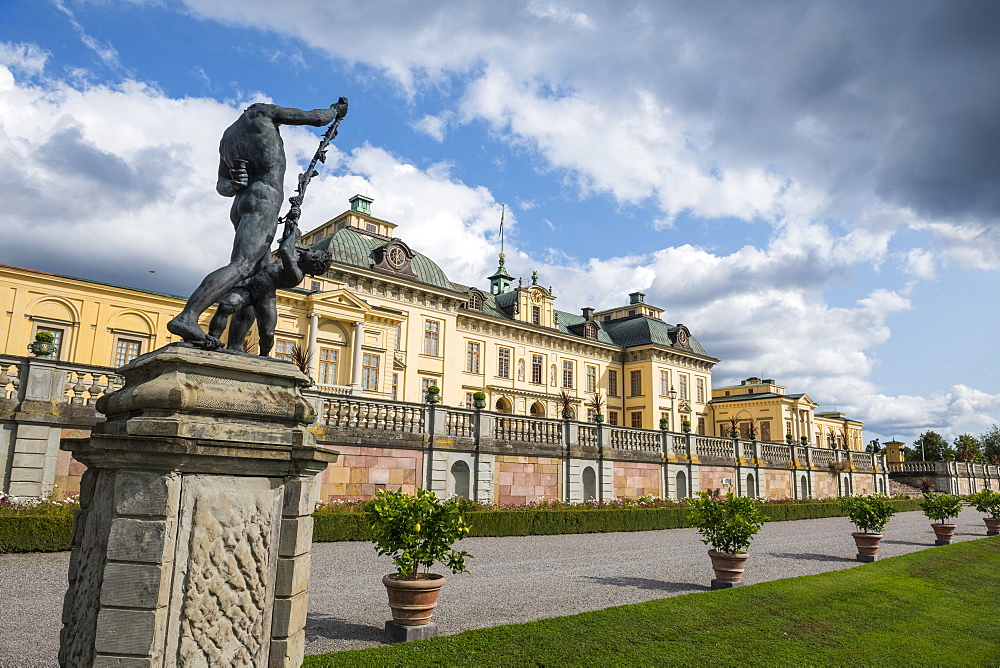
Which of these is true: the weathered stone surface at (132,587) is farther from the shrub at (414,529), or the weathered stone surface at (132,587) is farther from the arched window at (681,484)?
the arched window at (681,484)

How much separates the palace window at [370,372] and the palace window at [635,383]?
28.7 m

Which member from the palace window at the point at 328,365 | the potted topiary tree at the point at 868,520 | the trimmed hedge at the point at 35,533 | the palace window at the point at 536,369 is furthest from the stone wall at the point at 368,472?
the palace window at the point at 536,369

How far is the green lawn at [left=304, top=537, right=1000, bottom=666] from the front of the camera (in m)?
7.05

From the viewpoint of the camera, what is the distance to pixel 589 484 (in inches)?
1009

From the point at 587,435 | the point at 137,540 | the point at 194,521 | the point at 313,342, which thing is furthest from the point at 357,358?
the point at 137,540

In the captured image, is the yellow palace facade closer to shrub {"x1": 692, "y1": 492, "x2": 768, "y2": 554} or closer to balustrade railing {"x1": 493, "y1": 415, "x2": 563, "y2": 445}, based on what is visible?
balustrade railing {"x1": 493, "y1": 415, "x2": 563, "y2": 445}

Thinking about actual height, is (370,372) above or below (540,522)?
above

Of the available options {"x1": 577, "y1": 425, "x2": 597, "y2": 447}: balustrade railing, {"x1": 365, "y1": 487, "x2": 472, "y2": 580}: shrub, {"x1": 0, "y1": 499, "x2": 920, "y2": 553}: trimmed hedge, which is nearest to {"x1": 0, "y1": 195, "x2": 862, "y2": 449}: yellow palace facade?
{"x1": 577, "y1": 425, "x2": 597, "y2": 447}: balustrade railing

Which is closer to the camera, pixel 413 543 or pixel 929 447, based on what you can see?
pixel 413 543

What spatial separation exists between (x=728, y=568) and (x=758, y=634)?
12.6 ft

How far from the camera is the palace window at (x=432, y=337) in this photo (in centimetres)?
4219

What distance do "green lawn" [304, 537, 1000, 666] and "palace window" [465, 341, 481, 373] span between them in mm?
35290

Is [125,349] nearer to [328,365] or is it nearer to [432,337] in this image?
[328,365]

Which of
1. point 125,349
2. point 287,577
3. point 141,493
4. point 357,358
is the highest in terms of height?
point 357,358
